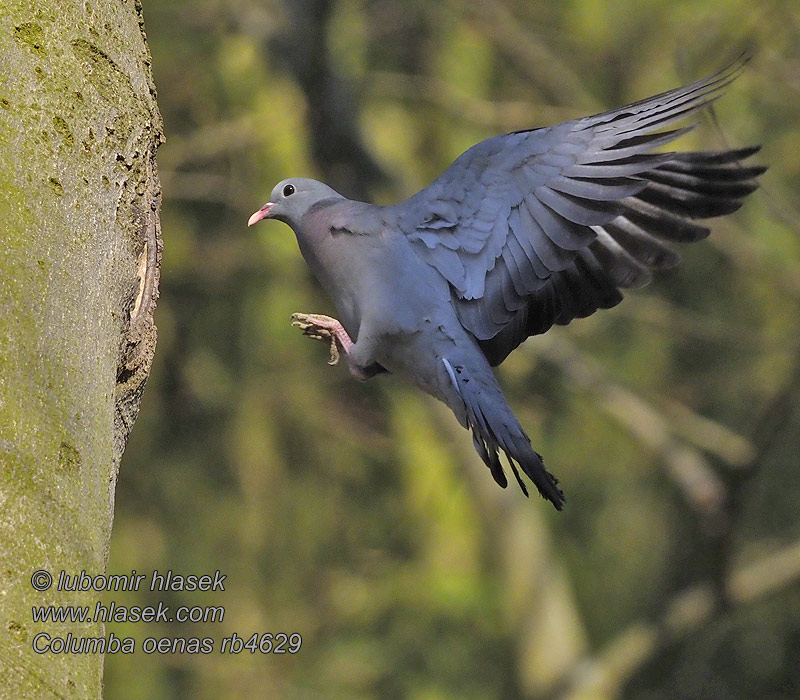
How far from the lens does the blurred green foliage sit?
6695 mm

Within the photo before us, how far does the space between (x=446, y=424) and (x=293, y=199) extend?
12.3 ft

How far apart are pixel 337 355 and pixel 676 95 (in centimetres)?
138

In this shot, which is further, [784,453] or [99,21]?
[784,453]

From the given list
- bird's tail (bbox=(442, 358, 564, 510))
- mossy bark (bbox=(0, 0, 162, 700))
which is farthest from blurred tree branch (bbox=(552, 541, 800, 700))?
mossy bark (bbox=(0, 0, 162, 700))

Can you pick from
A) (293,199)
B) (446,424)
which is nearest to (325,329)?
(293,199)

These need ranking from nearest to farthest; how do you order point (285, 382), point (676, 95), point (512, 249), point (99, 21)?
1. point (99, 21)
2. point (676, 95)
3. point (512, 249)
4. point (285, 382)

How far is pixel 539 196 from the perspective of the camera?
316 centimetres

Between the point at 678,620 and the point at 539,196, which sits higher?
the point at 539,196

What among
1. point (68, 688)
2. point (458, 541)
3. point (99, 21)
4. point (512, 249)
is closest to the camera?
point (68, 688)

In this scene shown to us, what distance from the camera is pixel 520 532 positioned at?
7629 millimetres

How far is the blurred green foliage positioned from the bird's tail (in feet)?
10.4

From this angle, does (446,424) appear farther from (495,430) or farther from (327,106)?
(495,430)

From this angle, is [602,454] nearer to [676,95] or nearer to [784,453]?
[784,453]

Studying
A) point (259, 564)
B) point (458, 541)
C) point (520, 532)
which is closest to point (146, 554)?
point (259, 564)
